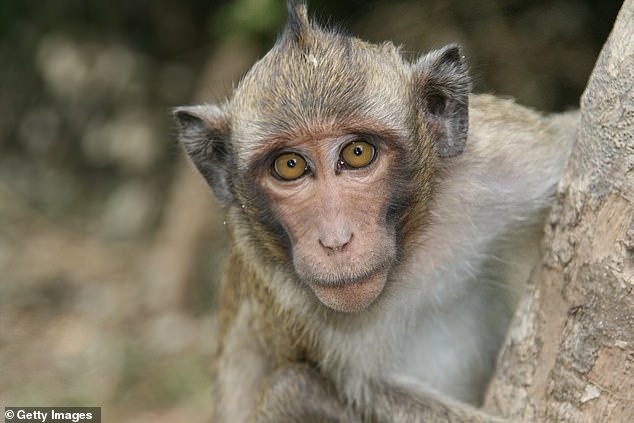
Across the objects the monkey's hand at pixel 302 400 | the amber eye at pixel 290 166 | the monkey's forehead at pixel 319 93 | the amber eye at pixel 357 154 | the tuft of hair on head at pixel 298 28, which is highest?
the tuft of hair on head at pixel 298 28

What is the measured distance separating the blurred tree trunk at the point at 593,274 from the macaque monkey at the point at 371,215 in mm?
680

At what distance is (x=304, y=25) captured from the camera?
4.27 metres

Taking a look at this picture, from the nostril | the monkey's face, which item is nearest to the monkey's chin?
the monkey's face

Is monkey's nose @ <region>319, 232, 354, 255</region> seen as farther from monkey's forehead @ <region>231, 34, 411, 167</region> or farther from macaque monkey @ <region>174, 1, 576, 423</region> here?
monkey's forehead @ <region>231, 34, 411, 167</region>

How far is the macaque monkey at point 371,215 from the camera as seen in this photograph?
3.93 m

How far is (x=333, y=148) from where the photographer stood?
156 inches

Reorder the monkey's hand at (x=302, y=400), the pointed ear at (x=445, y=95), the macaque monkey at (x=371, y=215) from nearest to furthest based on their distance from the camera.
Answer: the macaque monkey at (x=371, y=215) → the pointed ear at (x=445, y=95) → the monkey's hand at (x=302, y=400)

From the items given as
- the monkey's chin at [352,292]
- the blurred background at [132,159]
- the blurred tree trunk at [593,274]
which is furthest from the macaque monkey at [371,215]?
the blurred background at [132,159]

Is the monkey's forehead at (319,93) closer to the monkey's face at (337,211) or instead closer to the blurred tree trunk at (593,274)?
the monkey's face at (337,211)

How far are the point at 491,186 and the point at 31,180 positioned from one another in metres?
10.3

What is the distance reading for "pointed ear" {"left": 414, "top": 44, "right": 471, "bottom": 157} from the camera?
4.24m

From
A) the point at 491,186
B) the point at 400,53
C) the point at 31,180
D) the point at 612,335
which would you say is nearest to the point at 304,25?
the point at 400,53

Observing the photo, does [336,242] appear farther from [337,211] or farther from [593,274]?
[593,274]

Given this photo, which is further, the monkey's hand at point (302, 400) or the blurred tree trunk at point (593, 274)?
the monkey's hand at point (302, 400)
